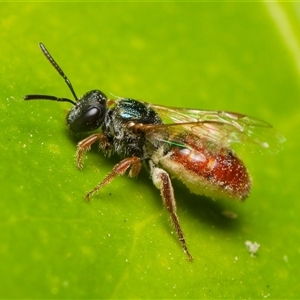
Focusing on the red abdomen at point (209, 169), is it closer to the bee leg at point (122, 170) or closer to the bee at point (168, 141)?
the bee at point (168, 141)

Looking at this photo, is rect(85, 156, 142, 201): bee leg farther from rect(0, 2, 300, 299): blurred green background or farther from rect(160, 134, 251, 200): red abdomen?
rect(160, 134, 251, 200): red abdomen

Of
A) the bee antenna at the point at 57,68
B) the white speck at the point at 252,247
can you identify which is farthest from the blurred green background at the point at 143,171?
the bee antenna at the point at 57,68

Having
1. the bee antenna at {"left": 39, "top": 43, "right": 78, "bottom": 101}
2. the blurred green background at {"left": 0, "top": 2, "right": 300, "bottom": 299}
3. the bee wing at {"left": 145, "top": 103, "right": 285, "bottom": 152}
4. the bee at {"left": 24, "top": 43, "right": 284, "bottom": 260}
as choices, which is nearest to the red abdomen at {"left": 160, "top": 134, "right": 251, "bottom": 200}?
the bee at {"left": 24, "top": 43, "right": 284, "bottom": 260}

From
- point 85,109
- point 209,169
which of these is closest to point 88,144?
point 85,109

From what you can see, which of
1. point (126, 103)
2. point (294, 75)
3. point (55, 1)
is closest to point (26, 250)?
point (126, 103)

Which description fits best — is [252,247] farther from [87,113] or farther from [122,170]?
[87,113]

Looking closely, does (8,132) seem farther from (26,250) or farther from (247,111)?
(247,111)
